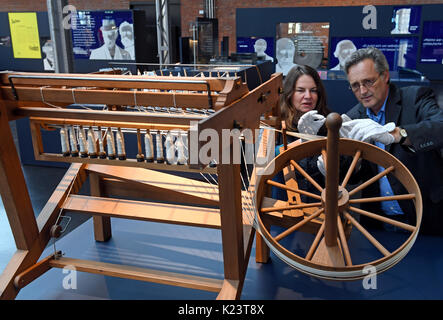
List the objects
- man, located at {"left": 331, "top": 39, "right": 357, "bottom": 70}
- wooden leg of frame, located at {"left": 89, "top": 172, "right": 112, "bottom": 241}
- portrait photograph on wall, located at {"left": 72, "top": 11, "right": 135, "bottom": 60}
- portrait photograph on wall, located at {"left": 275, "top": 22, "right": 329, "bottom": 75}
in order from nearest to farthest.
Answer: wooden leg of frame, located at {"left": 89, "top": 172, "right": 112, "bottom": 241} → man, located at {"left": 331, "top": 39, "right": 357, "bottom": 70} → portrait photograph on wall, located at {"left": 275, "top": 22, "right": 329, "bottom": 75} → portrait photograph on wall, located at {"left": 72, "top": 11, "right": 135, "bottom": 60}

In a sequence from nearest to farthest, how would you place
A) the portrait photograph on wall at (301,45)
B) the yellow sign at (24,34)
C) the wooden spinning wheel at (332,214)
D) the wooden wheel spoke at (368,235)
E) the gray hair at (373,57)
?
the wooden spinning wheel at (332,214) < the wooden wheel spoke at (368,235) < the gray hair at (373,57) < the portrait photograph on wall at (301,45) < the yellow sign at (24,34)

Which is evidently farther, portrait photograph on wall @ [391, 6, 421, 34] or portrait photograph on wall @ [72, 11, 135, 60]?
portrait photograph on wall @ [72, 11, 135, 60]

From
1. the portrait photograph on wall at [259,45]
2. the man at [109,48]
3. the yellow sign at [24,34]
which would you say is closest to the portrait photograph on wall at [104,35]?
the man at [109,48]

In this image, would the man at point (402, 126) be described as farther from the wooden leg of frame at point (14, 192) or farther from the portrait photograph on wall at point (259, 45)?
the portrait photograph on wall at point (259, 45)

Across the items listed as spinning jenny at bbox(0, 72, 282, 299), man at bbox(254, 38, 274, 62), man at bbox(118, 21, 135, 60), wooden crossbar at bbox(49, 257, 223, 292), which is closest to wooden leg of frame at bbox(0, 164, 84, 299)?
spinning jenny at bbox(0, 72, 282, 299)

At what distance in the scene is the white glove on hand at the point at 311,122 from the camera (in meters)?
1.96

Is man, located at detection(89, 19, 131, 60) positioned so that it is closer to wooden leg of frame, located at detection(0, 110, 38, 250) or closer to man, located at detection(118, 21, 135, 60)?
man, located at detection(118, 21, 135, 60)

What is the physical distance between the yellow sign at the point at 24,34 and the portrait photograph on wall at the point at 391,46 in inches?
219

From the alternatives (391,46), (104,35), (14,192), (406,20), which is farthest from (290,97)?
(104,35)

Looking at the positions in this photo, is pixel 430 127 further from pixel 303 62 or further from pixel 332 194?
pixel 303 62

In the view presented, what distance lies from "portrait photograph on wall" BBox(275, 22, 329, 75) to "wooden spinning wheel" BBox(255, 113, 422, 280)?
5535 mm

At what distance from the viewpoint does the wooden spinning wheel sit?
1336mm

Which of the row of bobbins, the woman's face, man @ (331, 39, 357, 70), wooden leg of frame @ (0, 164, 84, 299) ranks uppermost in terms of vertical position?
man @ (331, 39, 357, 70)

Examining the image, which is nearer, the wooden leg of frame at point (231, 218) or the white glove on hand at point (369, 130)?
the wooden leg of frame at point (231, 218)
